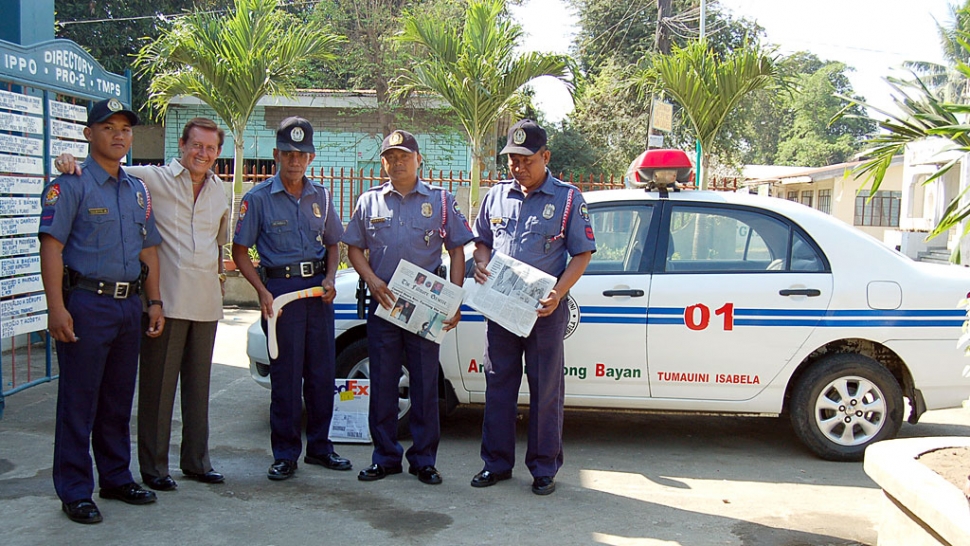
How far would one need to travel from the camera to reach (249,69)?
448 inches

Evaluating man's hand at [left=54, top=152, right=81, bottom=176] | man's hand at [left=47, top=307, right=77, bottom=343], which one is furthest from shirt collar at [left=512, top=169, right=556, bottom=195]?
man's hand at [left=47, top=307, right=77, bottom=343]

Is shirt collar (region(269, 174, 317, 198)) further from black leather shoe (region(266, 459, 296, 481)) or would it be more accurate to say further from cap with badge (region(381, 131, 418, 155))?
black leather shoe (region(266, 459, 296, 481))

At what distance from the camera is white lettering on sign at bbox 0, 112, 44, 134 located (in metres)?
5.79

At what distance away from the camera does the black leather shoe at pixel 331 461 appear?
16.3ft

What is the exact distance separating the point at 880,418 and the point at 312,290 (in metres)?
3.56

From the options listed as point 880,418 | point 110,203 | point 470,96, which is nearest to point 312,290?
point 110,203

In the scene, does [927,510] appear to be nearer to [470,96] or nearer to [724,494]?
[724,494]

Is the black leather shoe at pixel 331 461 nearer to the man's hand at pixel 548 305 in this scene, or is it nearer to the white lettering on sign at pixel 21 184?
the man's hand at pixel 548 305

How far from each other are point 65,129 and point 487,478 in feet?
14.1

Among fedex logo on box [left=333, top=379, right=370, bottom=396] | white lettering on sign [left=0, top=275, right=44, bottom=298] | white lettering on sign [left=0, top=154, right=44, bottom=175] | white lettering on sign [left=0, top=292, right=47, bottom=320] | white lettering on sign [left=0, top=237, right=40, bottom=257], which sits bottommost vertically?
fedex logo on box [left=333, top=379, right=370, bottom=396]

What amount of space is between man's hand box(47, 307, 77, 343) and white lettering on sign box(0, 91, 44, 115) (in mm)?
2656

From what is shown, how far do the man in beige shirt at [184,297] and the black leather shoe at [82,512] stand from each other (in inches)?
19.4

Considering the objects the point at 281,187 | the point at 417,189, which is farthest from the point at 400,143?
the point at 281,187

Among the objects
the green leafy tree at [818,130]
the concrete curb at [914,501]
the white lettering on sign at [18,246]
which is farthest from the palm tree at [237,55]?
the green leafy tree at [818,130]
